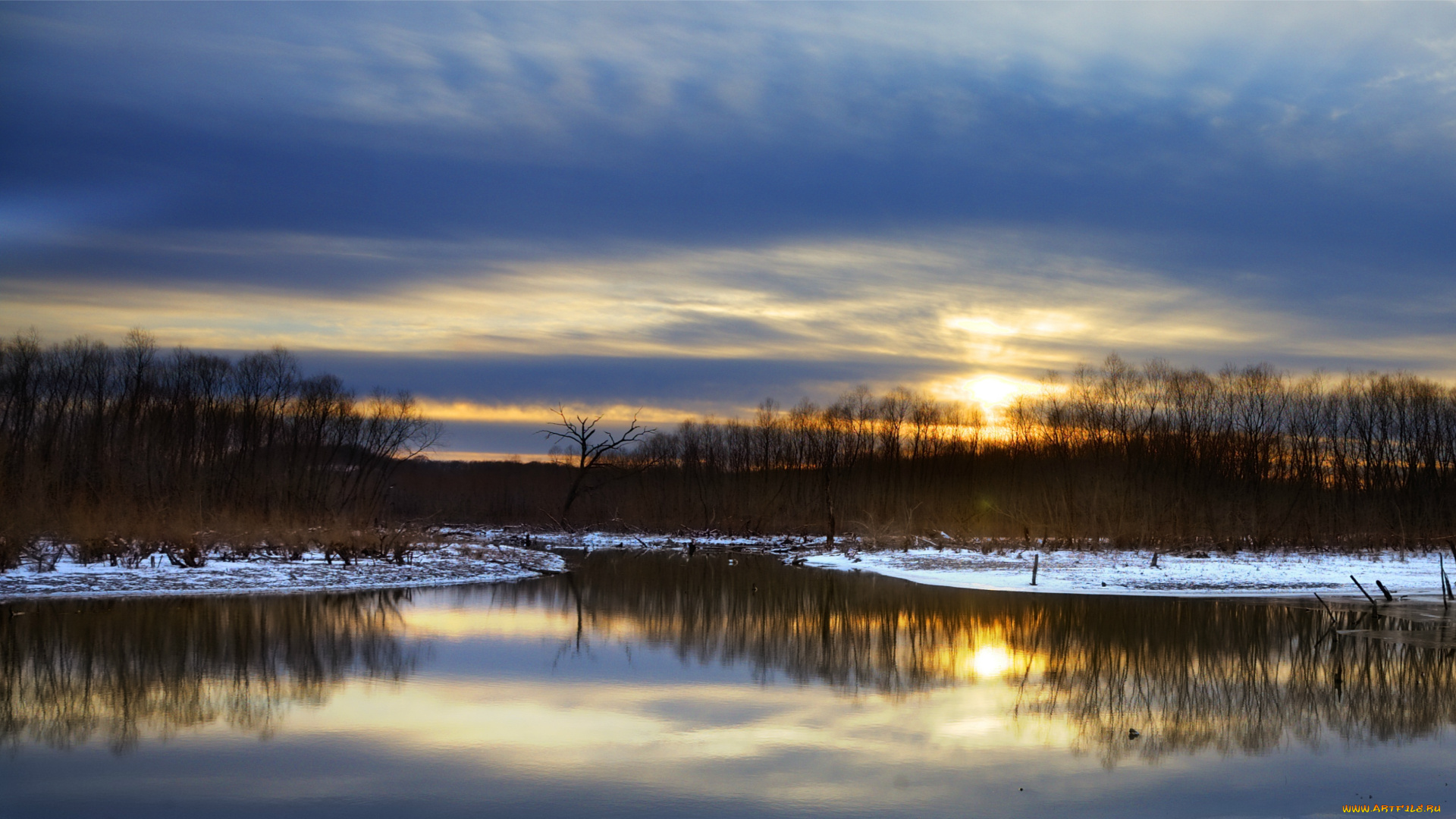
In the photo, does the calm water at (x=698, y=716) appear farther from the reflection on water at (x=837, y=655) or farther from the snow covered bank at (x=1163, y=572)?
the snow covered bank at (x=1163, y=572)

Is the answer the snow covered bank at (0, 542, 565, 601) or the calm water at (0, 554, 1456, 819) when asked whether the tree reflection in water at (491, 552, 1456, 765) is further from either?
the snow covered bank at (0, 542, 565, 601)

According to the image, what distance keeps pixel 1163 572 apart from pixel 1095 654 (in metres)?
21.1

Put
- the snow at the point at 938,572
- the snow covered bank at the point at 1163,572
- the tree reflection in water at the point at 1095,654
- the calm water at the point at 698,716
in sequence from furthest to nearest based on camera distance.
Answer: the snow covered bank at the point at 1163,572, the snow at the point at 938,572, the tree reflection in water at the point at 1095,654, the calm water at the point at 698,716

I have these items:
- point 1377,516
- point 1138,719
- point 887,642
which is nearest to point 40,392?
point 887,642

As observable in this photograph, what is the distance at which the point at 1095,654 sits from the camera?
741 inches

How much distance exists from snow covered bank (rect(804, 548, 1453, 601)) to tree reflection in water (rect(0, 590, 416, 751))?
2174 centimetres

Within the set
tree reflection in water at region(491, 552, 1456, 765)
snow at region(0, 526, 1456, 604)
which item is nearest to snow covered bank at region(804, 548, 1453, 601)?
snow at region(0, 526, 1456, 604)

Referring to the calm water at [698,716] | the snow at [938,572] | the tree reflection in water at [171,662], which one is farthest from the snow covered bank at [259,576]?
the calm water at [698,716]

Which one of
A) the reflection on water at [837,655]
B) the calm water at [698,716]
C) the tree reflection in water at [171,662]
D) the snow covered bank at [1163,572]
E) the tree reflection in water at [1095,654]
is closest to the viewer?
the calm water at [698,716]

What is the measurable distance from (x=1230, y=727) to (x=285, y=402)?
6653 cm

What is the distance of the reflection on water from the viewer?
12586 millimetres

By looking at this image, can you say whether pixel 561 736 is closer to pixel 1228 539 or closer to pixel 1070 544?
pixel 1070 544

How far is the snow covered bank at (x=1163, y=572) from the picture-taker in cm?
3381

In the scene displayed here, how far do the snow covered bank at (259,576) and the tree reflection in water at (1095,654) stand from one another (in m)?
4.78
